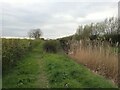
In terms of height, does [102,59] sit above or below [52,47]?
below

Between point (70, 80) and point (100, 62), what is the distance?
3.49m

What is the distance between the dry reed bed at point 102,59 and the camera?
469 inches

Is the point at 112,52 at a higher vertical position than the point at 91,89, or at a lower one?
higher

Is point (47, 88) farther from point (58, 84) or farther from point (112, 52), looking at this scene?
point (112, 52)

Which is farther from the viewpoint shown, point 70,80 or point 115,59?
point 115,59

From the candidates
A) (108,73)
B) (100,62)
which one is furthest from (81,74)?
(100,62)

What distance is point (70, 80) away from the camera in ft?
34.6

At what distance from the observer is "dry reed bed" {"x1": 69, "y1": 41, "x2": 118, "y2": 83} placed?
1192 centimetres

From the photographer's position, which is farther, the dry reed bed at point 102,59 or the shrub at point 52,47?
the shrub at point 52,47

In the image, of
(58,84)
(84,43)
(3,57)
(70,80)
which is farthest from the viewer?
(84,43)

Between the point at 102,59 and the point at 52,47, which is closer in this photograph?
the point at 102,59

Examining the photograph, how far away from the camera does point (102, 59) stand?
44.9ft

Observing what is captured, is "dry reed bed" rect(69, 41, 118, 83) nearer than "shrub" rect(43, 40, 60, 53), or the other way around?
"dry reed bed" rect(69, 41, 118, 83)

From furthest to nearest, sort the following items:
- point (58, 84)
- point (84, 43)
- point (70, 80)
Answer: point (84, 43)
point (70, 80)
point (58, 84)
